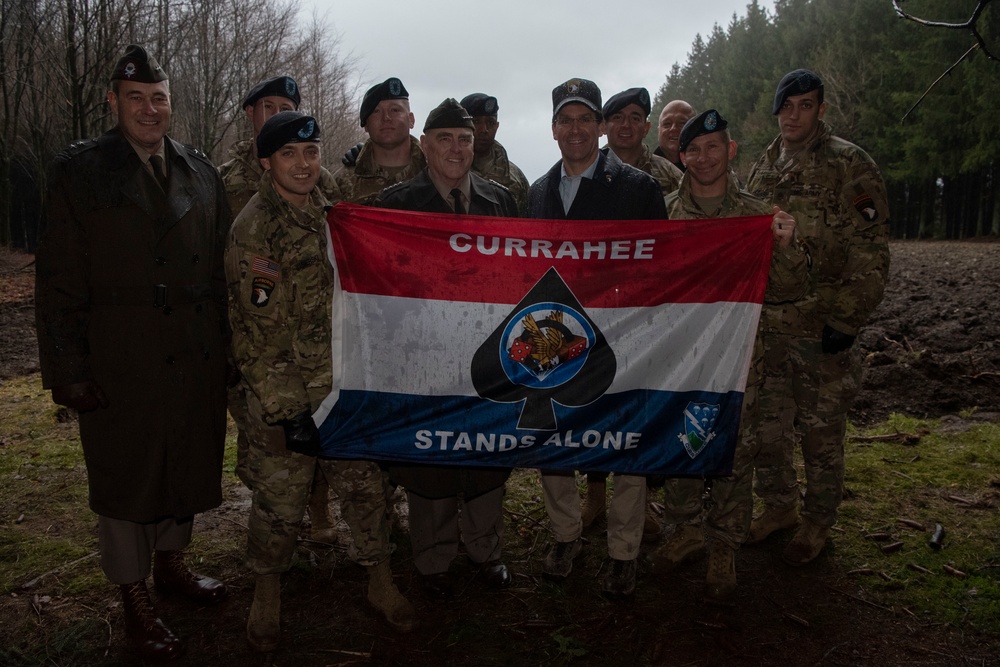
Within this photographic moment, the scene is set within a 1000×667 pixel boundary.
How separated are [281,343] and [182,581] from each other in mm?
1536

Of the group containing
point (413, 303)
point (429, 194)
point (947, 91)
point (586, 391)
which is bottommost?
point (586, 391)

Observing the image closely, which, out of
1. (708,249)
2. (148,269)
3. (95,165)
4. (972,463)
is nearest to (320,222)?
(148,269)

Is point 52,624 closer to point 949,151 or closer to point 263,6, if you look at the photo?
point 263,6

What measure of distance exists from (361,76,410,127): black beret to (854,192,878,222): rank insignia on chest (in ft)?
9.58

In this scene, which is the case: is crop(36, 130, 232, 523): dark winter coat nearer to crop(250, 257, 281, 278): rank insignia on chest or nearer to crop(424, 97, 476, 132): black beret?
crop(250, 257, 281, 278): rank insignia on chest

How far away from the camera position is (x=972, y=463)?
5.38 metres

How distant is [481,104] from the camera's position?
5637 millimetres

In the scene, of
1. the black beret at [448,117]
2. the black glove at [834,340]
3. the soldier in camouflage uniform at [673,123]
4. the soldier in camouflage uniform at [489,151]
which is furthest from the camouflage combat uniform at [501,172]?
the black glove at [834,340]

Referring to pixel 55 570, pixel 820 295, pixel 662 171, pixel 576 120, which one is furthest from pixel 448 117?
pixel 55 570

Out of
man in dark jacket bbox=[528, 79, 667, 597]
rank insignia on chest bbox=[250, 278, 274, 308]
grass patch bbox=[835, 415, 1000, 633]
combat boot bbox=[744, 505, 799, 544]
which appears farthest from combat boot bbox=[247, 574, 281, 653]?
grass patch bbox=[835, 415, 1000, 633]

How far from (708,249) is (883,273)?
1.26 metres

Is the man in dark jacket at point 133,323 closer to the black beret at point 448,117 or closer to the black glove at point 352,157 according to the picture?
the black beret at point 448,117

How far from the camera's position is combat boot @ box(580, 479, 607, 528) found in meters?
4.80

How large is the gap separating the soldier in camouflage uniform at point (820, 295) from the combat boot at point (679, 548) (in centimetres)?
51
